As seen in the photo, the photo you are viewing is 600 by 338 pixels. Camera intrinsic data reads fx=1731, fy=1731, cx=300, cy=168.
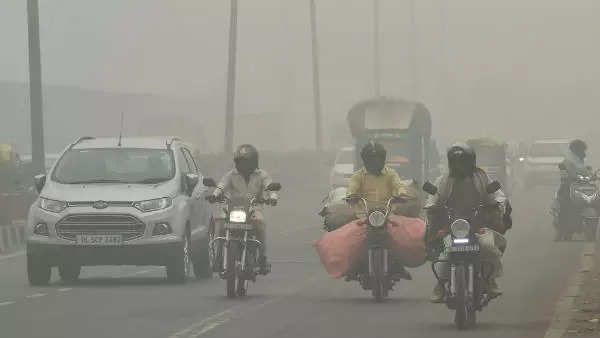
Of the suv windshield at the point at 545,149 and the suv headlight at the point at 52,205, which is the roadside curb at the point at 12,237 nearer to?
the suv headlight at the point at 52,205

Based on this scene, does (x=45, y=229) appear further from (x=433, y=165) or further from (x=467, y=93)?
(x=467, y=93)

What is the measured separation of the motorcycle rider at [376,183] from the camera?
1834 cm

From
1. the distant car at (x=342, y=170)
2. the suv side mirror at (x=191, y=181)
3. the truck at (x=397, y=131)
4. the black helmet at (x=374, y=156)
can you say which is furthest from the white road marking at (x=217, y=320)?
the distant car at (x=342, y=170)

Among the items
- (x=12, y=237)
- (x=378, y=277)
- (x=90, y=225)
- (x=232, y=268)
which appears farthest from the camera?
(x=12, y=237)

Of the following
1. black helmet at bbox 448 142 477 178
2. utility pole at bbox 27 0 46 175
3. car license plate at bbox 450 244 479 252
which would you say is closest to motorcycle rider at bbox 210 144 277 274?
black helmet at bbox 448 142 477 178

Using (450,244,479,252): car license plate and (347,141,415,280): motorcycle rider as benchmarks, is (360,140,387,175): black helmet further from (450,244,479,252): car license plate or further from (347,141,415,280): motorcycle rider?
(450,244,479,252): car license plate

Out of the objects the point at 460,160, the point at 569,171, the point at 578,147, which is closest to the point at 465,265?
the point at 460,160

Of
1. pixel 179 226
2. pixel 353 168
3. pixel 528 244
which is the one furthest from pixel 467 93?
pixel 179 226

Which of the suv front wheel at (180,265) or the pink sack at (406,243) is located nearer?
the pink sack at (406,243)

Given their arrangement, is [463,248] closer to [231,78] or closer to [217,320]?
[217,320]

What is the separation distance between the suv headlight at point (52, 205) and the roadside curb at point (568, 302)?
6.02 metres

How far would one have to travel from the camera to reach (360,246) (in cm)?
1820

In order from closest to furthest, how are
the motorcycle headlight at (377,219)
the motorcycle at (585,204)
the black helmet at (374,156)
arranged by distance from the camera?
the motorcycle headlight at (377,219), the black helmet at (374,156), the motorcycle at (585,204)

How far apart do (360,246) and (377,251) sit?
355mm
